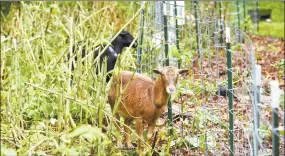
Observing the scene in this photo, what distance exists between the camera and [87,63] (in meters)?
6.52

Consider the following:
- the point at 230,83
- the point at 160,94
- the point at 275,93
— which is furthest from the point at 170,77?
the point at 275,93

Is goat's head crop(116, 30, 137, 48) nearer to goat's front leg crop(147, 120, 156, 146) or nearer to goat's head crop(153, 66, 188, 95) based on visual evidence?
goat's front leg crop(147, 120, 156, 146)

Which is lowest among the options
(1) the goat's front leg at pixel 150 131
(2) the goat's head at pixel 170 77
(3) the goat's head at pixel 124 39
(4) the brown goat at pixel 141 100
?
(1) the goat's front leg at pixel 150 131

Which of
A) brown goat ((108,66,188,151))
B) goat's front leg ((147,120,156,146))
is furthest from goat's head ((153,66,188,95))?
goat's front leg ((147,120,156,146))

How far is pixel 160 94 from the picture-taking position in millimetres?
5902

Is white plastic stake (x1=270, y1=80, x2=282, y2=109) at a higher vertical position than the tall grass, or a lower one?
higher

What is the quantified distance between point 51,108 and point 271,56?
650cm

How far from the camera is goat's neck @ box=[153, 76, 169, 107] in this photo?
585 centimetres

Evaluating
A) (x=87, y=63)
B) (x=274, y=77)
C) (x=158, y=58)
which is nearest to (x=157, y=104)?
(x=87, y=63)

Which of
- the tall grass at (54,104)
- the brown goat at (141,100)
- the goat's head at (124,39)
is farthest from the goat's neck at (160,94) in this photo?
the goat's head at (124,39)

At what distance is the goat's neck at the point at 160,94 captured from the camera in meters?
5.85

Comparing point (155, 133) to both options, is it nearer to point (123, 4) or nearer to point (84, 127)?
point (84, 127)

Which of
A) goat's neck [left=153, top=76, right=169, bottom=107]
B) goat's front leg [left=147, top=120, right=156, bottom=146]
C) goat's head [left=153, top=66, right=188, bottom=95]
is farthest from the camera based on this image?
goat's front leg [left=147, top=120, right=156, bottom=146]

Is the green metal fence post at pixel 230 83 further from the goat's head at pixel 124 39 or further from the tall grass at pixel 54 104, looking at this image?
the goat's head at pixel 124 39
